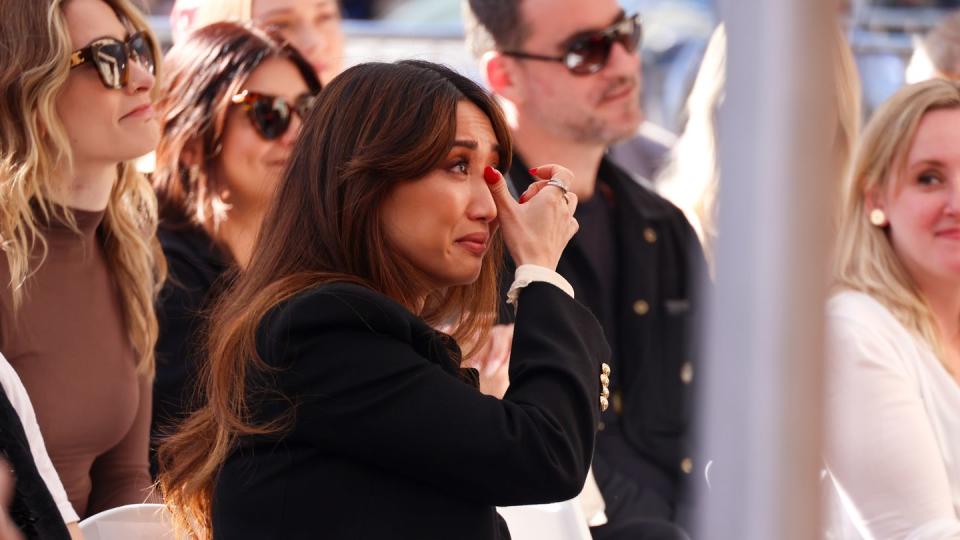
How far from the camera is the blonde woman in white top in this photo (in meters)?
2.60

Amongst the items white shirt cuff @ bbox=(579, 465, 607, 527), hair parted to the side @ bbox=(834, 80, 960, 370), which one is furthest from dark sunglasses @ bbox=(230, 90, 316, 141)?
hair parted to the side @ bbox=(834, 80, 960, 370)

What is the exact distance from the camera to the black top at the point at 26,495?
1.84 m

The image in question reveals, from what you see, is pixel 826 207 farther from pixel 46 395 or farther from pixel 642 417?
pixel 642 417

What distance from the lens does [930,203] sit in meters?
2.88

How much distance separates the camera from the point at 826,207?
48.5 inches

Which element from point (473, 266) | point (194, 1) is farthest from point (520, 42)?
point (473, 266)

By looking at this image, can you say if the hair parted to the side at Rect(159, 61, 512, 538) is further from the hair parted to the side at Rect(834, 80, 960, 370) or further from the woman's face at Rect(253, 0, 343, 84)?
the woman's face at Rect(253, 0, 343, 84)

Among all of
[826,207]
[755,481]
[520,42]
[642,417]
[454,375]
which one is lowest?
[642,417]

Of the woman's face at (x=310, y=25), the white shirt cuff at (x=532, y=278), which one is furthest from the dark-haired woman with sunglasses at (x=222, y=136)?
the white shirt cuff at (x=532, y=278)

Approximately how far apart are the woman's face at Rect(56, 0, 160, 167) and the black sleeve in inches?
40.8

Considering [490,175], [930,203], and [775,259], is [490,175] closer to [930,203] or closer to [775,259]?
[775,259]

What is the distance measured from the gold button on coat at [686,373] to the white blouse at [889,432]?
27.3 inches

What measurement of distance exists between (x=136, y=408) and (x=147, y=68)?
68 centimetres

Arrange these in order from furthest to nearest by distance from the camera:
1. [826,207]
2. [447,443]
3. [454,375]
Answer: [454,375], [447,443], [826,207]
